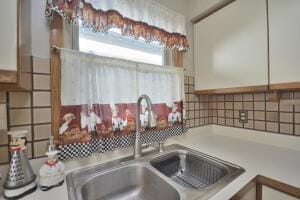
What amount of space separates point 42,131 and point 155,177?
61 cm

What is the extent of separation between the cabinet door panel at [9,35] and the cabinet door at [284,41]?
122cm

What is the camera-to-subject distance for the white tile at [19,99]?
2.22 ft

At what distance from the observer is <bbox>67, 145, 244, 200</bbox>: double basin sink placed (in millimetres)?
646

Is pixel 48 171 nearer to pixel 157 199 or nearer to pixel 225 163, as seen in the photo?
pixel 157 199

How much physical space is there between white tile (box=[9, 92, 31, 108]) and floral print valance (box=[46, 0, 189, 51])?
16.4 inches

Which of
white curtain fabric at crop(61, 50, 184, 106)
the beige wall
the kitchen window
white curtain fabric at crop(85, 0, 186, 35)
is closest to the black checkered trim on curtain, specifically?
white curtain fabric at crop(61, 50, 184, 106)

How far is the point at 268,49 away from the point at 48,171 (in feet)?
4.35

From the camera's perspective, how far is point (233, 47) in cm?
110

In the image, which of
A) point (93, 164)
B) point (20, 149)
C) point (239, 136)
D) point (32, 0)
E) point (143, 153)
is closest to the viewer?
point (20, 149)

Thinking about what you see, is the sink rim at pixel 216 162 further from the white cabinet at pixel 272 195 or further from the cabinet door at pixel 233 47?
the cabinet door at pixel 233 47

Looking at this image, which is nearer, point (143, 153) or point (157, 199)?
point (157, 199)

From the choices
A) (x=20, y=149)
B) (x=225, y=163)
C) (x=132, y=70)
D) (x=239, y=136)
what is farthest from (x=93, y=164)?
(x=239, y=136)

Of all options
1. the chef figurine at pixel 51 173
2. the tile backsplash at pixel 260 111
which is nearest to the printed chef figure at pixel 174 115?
the tile backsplash at pixel 260 111

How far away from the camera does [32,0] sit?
0.75 meters
